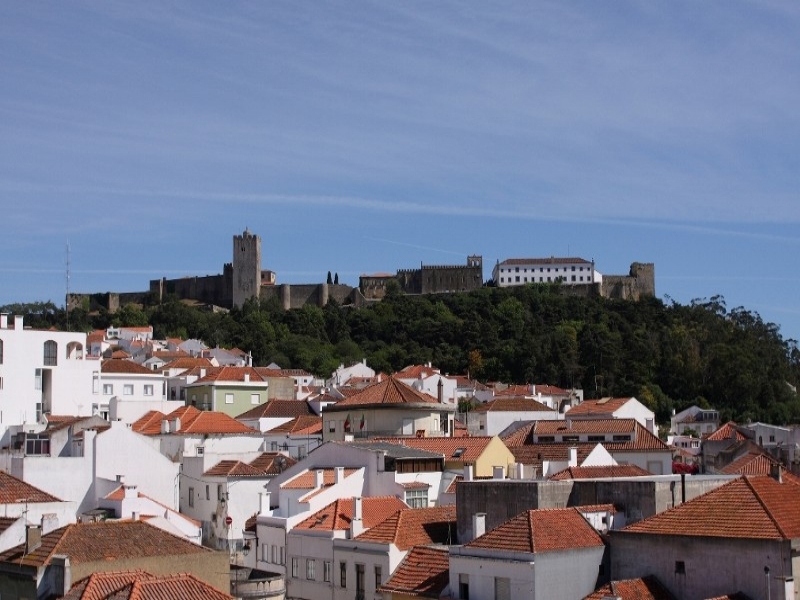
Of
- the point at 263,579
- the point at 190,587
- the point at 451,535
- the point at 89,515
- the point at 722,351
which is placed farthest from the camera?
the point at 722,351

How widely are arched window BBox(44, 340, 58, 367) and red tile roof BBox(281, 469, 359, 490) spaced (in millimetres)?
22791

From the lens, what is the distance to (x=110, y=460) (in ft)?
128

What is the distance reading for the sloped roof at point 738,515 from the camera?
74.4 feet

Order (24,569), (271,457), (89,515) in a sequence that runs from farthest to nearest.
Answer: (271,457) < (89,515) < (24,569)

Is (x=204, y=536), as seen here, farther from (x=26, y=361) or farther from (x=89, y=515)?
(x=26, y=361)

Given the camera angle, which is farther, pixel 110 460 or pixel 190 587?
pixel 110 460

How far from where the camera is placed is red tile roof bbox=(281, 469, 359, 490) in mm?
35906

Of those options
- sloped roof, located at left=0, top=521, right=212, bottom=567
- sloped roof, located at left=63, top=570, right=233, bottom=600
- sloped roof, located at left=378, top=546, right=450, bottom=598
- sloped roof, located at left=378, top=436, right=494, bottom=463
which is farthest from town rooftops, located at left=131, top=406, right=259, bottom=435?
sloped roof, located at left=63, top=570, right=233, bottom=600

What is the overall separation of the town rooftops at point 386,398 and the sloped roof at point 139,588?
24.1 metres

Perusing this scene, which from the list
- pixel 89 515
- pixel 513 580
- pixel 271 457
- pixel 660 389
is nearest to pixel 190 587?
pixel 513 580

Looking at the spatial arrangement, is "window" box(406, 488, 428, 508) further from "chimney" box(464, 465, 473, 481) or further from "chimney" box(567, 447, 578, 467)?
"chimney" box(567, 447, 578, 467)

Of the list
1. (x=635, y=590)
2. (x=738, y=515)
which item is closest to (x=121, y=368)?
(x=635, y=590)

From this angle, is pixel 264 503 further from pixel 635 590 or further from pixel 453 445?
pixel 635 590

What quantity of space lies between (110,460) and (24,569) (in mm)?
14760
